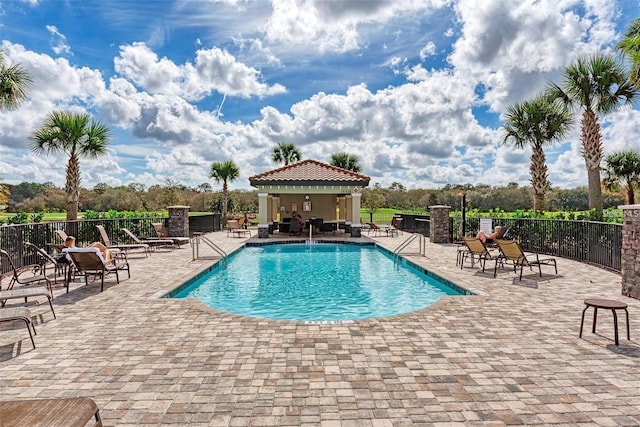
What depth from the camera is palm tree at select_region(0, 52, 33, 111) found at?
10883 millimetres

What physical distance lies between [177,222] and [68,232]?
207 inches

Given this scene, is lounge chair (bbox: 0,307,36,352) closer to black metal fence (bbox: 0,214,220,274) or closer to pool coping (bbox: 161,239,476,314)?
pool coping (bbox: 161,239,476,314)

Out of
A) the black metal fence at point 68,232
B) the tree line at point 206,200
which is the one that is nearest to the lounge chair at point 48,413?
the black metal fence at point 68,232

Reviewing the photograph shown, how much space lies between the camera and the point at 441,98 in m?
21.1

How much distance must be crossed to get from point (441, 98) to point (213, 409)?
21.1 metres

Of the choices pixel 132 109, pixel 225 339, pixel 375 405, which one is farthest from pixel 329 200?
pixel 375 405

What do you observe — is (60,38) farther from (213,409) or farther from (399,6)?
(213,409)

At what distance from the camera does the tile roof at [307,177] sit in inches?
749

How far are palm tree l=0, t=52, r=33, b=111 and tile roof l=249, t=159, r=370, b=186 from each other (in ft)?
31.5

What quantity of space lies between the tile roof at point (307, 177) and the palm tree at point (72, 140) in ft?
22.2

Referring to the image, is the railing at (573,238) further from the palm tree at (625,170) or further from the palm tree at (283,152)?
the palm tree at (283,152)

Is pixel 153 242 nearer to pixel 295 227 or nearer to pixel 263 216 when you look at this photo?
pixel 263 216

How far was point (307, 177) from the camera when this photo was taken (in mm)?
19422

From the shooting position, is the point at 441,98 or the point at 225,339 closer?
the point at 225,339
